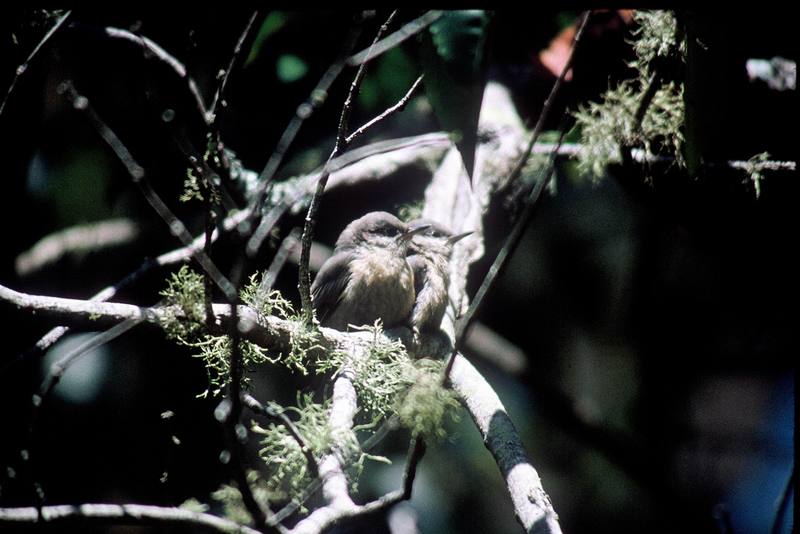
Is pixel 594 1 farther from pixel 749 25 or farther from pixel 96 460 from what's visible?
pixel 96 460

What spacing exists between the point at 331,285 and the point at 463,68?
225 cm

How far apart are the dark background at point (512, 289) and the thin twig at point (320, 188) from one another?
0.86 m

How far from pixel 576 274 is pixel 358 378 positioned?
358 cm

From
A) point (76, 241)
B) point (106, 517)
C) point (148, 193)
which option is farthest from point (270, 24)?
point (106, 517)

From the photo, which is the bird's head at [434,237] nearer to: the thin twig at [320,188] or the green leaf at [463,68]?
the thin twig at [320,188]

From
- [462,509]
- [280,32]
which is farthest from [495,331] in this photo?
[280,32]

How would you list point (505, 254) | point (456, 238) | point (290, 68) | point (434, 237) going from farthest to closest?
1. point (290, 68)
2. point (434, 237)
3. point (456, 238)
4. point (505, 254)

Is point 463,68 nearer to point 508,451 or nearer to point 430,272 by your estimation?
point 508,451

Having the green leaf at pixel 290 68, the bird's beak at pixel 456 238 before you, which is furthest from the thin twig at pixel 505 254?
the green leaf at pixel 290 68

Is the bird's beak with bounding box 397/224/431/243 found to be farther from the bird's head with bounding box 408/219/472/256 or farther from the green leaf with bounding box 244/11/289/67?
the green leaf with bounding box 244/11/289/67

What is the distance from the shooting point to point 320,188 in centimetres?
195

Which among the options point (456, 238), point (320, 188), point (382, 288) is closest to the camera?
point (320, 188)

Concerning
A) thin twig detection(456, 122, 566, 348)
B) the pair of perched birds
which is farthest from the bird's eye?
thin twig detection(456, 122, 566, 348)

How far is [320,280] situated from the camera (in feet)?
11.7
